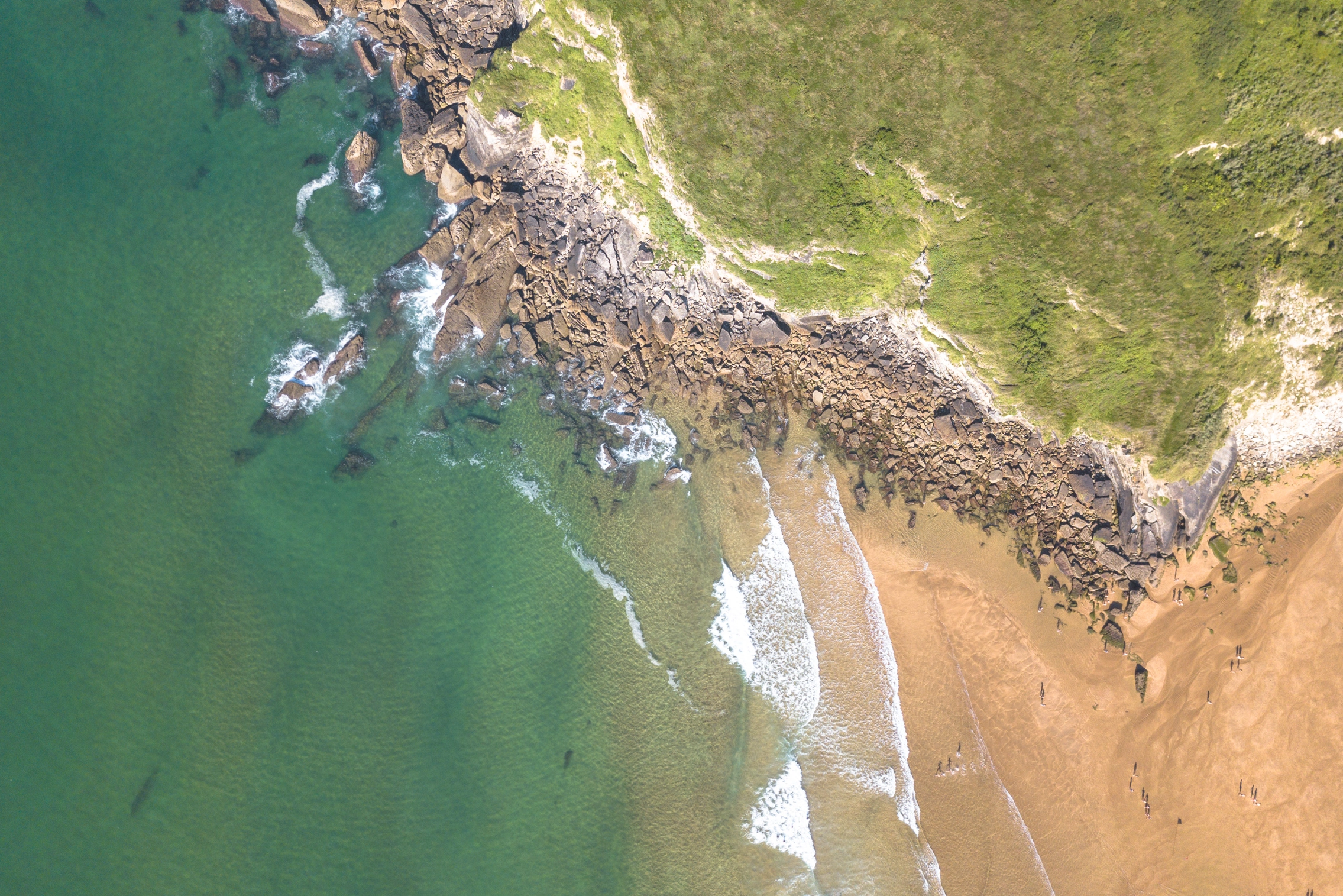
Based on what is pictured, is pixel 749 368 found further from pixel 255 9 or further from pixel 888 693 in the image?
pixel 255 9

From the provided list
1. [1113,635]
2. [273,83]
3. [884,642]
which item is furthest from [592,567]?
[273,83]

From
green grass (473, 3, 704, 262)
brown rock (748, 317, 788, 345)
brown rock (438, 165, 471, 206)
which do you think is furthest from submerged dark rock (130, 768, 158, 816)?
brown rock (748, 317, 788, 345)

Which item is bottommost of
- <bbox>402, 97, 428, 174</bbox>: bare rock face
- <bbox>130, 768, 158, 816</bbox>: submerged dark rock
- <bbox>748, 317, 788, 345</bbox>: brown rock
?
<bbox>130, 768, 158, 816</bbox>: submerged dark rock

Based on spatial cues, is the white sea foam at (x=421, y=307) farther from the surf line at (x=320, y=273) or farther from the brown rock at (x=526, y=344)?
the brown rock at (x=526, y=344)

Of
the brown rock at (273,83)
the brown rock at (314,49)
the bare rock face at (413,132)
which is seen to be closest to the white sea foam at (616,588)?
the bare rock face at (413,132)

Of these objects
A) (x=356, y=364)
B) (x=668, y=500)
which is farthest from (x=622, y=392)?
(x=356, y=364)

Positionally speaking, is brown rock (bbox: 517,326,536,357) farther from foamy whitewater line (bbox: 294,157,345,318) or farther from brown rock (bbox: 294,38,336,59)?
brown rock (bbox: 294,38,336,59)

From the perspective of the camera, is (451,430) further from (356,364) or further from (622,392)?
(622,392)
